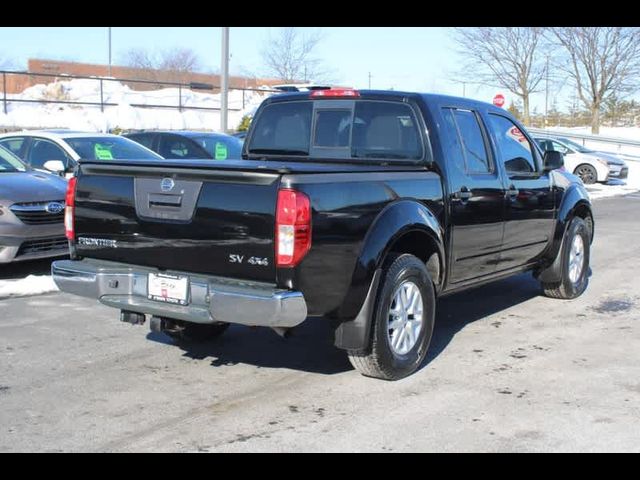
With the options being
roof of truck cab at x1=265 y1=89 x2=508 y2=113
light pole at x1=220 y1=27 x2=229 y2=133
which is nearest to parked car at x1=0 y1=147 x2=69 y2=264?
roof of truck cab at x1=265 y1=89 x2=508 y2=113

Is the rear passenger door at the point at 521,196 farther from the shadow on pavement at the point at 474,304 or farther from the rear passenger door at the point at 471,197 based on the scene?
the shadow on pavement at the point at 474,304

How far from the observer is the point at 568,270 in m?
7.60

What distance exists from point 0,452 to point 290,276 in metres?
1.71

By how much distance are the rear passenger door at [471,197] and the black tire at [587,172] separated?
2007 centimetres

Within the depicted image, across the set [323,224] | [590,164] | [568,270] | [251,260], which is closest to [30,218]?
[251,260]

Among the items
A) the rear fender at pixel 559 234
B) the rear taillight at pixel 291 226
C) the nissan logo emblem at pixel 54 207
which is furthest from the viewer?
the nissan logo emblem at pixel 54 207

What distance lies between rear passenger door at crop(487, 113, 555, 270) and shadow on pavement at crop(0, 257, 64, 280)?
16.7ft

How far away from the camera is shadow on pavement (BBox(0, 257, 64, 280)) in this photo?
8.47 m

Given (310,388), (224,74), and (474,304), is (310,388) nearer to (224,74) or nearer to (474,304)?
(474,304)

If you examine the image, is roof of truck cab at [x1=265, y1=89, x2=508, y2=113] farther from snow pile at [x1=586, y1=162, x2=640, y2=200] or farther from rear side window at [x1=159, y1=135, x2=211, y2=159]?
snow pile at [x1=586, y1=162, x2=640, y2=200]

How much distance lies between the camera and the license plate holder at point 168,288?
459cm

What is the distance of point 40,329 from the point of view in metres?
6.38

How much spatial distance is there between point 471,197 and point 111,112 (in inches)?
1002

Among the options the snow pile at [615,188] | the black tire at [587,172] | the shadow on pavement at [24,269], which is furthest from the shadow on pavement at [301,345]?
the black tire at [587,172]
